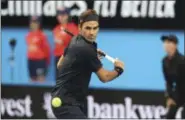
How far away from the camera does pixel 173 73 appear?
830 cm

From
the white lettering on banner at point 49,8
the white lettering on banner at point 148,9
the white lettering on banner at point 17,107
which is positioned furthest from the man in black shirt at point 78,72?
the white lettering on banner at point 17,107

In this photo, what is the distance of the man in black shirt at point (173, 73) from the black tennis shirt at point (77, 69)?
3.14m

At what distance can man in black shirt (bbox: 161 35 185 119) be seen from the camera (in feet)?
27.0

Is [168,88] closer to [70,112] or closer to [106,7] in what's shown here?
[106,7]

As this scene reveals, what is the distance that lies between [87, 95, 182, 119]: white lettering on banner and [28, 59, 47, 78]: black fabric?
85cm

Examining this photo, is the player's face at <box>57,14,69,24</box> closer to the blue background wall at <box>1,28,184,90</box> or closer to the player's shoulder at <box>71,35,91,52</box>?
the blue background wall at <box>1,28,184,90</box>

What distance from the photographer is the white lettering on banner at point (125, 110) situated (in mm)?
8609

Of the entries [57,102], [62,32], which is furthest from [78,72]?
[62,32]

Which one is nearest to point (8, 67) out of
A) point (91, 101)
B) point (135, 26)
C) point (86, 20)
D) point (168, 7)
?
point (91, 101)

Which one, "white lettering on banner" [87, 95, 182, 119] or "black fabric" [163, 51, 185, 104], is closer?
"black fabric" [163, 51, 185, 104]

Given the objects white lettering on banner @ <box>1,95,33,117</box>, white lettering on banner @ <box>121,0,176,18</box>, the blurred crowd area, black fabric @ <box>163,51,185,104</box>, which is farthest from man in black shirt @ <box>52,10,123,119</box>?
white lettering on banner @ <box>1,95,33,117</box>

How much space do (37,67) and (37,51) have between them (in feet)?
0.84

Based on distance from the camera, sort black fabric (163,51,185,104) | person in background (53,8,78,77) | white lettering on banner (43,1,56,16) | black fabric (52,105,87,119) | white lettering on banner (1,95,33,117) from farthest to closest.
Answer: white lettering on banner (1,95,33,117), white lettering on banner (43,1,56,16), person in background (53,8,78,77), black fabric (163,51,185,104), black fabric (52,105,87,119)

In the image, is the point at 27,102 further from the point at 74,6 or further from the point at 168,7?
the point at 168,7
